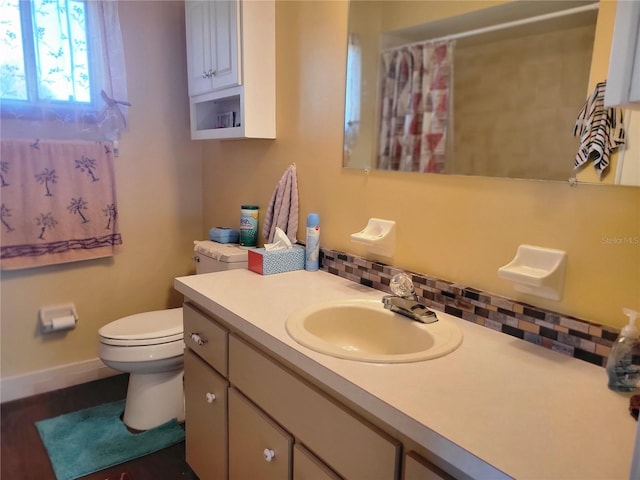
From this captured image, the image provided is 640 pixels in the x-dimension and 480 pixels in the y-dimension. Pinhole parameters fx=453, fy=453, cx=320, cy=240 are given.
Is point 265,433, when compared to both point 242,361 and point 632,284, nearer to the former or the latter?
point 242,361

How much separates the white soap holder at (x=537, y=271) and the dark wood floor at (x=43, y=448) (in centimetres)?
143

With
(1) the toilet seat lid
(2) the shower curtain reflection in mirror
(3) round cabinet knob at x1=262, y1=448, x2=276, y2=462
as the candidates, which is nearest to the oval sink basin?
(3) round cabinet knob at x1=262, y1=448, x2=276, y2=462

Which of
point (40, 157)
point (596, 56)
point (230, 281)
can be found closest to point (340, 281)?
point (230, 281)

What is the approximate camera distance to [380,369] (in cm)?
93

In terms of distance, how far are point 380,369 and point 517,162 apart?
65cm

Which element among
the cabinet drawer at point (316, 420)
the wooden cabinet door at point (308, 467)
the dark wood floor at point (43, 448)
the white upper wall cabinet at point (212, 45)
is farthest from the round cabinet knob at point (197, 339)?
the white upper wall cabinet at point (212, 45)

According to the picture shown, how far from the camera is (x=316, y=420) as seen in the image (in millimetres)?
986

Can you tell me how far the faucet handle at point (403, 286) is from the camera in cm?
130

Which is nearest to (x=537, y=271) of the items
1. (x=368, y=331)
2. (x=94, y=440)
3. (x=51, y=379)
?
(x=368, y=331)

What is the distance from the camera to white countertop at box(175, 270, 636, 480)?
0.67m

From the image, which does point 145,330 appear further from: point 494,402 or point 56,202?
point 494,402

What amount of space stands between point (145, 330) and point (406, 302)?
1253 millimetres

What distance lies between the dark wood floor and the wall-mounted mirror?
4.57 ft

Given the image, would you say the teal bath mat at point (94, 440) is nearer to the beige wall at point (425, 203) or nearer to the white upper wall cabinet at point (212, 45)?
the beige wall at point (425, 203)
